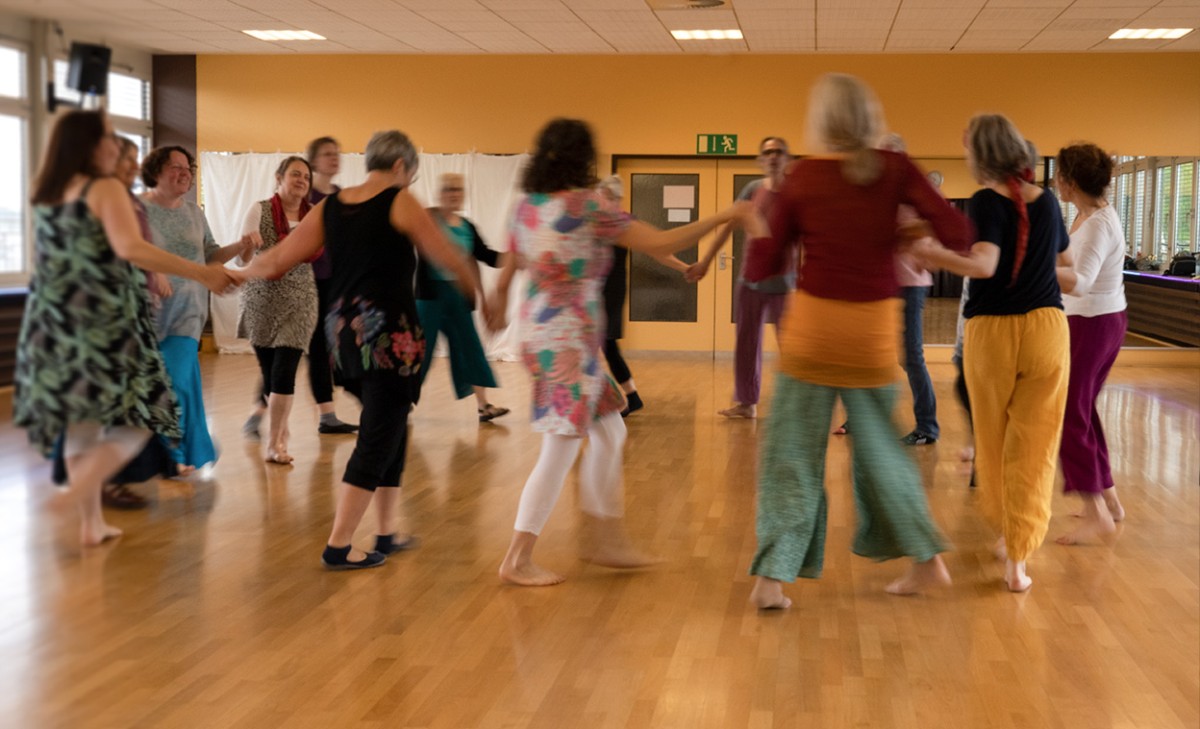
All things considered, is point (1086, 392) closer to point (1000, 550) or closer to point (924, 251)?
point (1000, 550)

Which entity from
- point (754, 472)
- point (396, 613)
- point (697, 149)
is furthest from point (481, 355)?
point (697, 149)

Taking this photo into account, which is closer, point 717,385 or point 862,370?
point 862,370

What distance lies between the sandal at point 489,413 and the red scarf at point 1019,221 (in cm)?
513

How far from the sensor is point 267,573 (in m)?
3.81

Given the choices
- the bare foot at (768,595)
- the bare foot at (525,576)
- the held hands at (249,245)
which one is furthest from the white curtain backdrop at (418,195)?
the bare foot at (768,595)

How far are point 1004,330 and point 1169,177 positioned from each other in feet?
38.9

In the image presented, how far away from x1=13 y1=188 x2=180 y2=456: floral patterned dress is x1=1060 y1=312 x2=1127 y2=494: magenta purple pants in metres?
4.52

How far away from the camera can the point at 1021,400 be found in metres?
4.17

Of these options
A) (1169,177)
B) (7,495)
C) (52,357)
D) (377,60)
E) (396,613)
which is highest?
(1169,177)

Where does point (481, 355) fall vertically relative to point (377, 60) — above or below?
below

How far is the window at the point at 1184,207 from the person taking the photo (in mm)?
14242

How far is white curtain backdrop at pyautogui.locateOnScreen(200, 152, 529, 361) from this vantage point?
39.2 inches

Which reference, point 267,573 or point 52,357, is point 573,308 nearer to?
point 267,573

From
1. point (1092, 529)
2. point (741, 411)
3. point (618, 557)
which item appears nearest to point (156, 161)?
point (618, 557)
